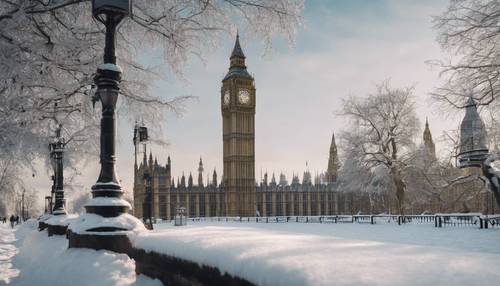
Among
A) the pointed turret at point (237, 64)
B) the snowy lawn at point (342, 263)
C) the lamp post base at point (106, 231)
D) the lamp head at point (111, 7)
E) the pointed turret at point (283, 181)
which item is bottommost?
the lamp post base at point (106, 231)

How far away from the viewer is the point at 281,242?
14.8 feet

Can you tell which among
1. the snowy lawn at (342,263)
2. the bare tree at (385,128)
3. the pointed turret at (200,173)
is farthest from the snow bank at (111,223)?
the pointed turret at (200,173)

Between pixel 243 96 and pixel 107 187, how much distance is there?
97761 mm

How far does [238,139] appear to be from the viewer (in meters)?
106

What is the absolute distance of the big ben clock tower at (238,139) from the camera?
105 metres

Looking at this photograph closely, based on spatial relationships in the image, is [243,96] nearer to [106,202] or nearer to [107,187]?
[107,187]

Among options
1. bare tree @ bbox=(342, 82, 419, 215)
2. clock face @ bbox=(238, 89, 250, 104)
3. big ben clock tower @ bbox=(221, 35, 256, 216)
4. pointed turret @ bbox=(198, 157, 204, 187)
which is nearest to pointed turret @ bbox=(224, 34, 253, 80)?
big ben clock tower @ bbox=(221, 35, 256, 216)

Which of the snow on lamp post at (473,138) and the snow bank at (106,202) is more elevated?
the snow on lamp post at (473,138)

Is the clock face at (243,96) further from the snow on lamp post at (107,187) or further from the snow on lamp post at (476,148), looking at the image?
the snow on lamp post at (107,187)

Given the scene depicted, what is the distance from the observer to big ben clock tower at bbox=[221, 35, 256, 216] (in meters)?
105

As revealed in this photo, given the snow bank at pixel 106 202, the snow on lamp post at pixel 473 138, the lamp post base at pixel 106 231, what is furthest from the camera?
the snow on lamp post at pixel 473 138

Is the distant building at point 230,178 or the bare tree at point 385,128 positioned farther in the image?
the distant building at point 230,178

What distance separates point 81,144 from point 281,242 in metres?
19.5

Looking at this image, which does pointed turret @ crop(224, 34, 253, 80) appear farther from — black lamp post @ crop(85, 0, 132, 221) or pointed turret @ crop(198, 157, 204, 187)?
black lamp post @ crop(85, 0, 132, 221)
